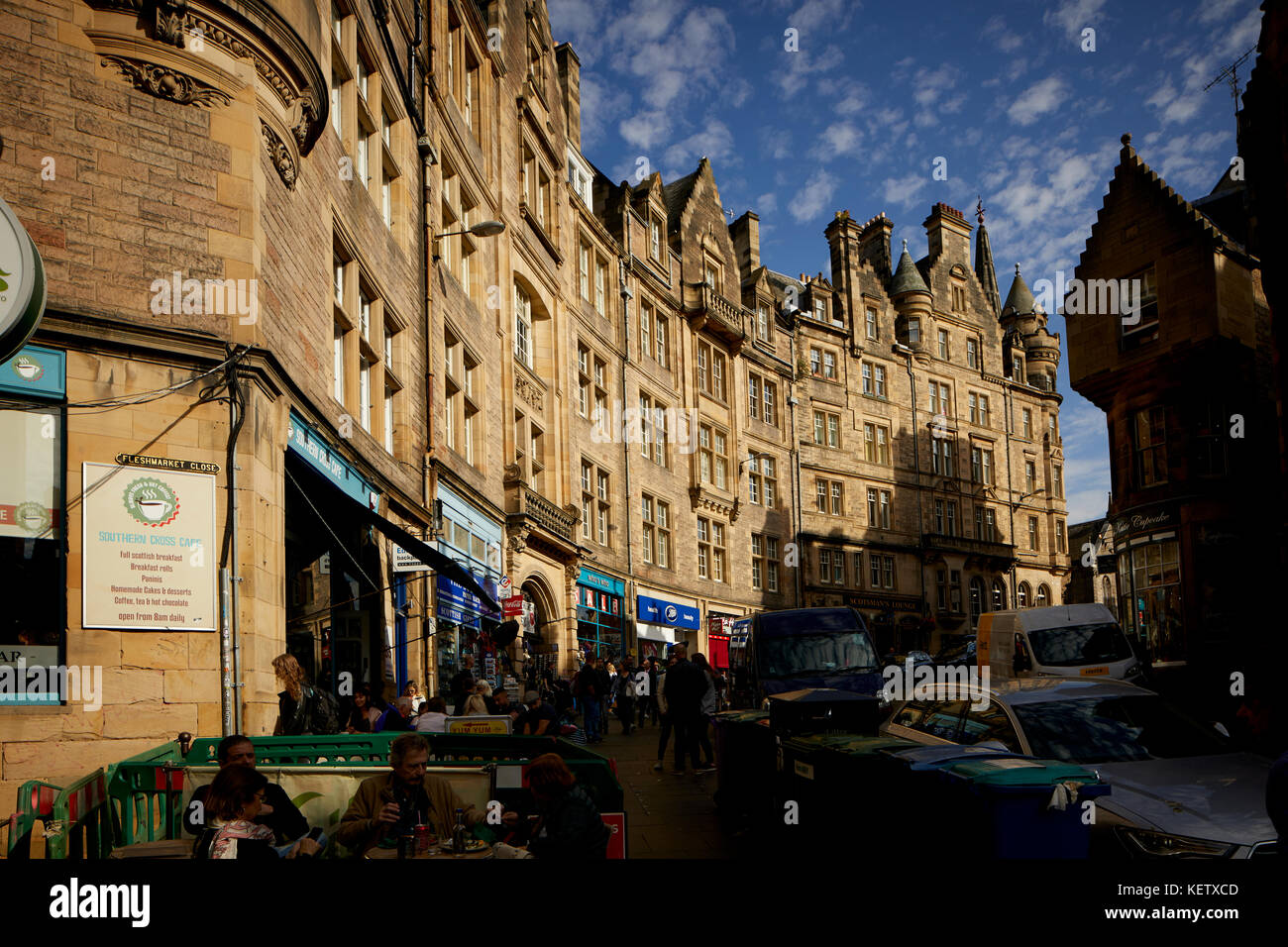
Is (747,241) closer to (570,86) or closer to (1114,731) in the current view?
(570,86)

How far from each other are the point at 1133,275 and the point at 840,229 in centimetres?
2491

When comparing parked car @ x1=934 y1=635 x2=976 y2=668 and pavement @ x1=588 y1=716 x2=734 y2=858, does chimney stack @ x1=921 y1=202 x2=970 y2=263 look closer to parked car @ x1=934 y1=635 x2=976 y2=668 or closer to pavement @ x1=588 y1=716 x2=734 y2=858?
parked car @ x1=934 y1=635 x2=976 y2=668

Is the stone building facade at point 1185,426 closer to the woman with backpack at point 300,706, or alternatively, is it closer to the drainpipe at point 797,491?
the drainpipe at point 797,491

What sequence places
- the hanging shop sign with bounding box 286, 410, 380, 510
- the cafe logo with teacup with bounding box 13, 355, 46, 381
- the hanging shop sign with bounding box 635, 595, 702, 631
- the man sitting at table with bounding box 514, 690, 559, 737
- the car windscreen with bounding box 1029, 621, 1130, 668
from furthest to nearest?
the hanging shop sign with bounding box 635, 595, 702, 631
the car windscreen with bounding box 1029, 621, 1130, 668
the hanging shop sign with bounding box 286, 410, 380, 510
the man sitting at table with bounding box 514, 690, 559, 737
the cafe logo with teacup with bounding box 13, 355, 46, 381

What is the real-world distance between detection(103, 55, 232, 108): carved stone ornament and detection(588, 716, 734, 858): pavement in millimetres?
9224

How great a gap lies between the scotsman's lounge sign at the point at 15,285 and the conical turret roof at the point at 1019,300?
212 feet

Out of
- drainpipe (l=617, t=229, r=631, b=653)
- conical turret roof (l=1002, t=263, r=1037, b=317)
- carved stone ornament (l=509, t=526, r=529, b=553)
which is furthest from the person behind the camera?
conical turret roof (l=1002, t=263, r=1037, b=317)

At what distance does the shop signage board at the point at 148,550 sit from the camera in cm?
1081

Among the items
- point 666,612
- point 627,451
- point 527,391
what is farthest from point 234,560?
point 666,612

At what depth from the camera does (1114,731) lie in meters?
8.28

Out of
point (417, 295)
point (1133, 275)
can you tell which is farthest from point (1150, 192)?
point (417, 295)

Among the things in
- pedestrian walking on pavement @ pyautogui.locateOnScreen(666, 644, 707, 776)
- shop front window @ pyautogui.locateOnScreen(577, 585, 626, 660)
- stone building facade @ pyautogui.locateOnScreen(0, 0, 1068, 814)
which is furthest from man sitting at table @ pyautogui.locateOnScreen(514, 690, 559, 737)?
shop front window @ pyautogui.locateOnScreen(577, 585, 626, 660)

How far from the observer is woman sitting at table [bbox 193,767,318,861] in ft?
18.6
